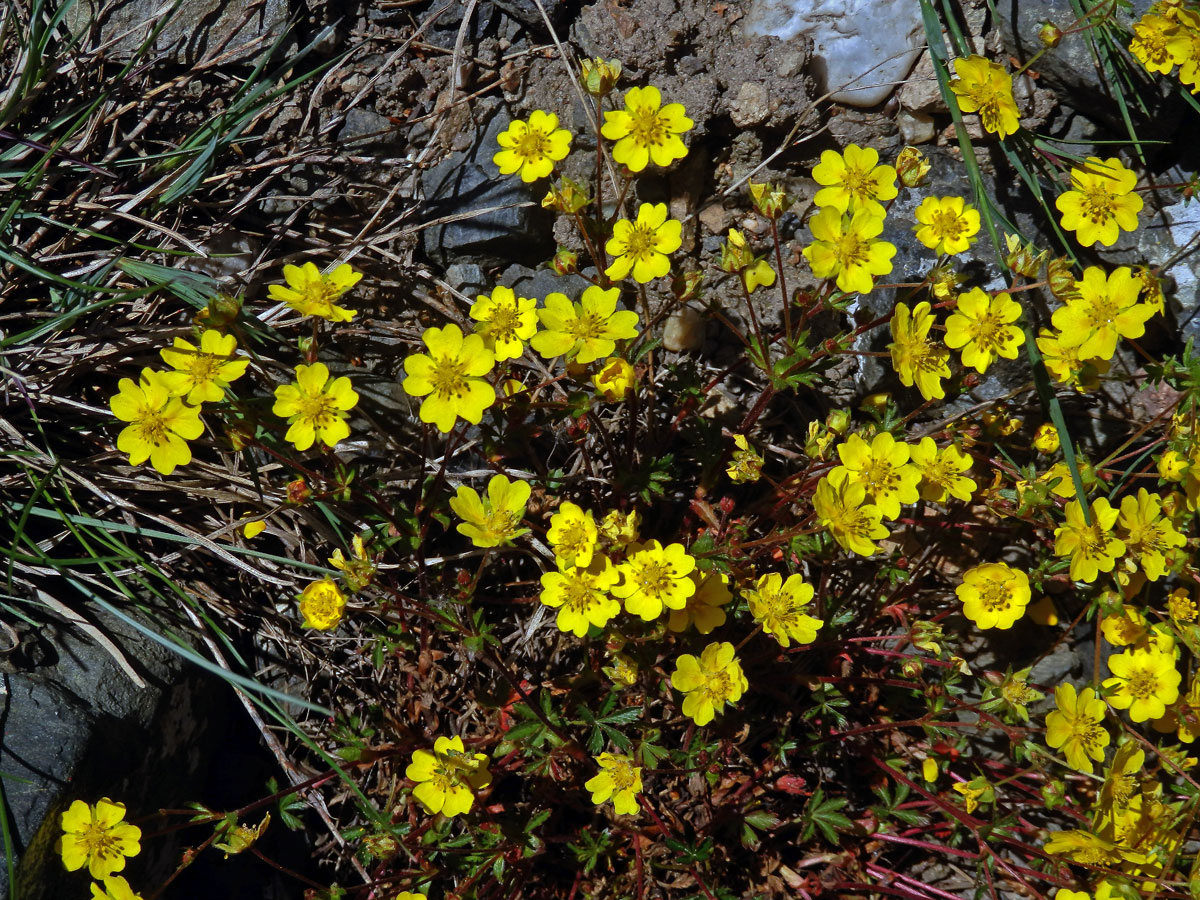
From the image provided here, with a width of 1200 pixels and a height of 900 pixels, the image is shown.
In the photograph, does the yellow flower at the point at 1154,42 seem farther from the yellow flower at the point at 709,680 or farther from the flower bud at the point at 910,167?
the yellow flower at the point at 709,680

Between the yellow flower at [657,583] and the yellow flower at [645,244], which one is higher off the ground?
the yellow flower at [645,244]

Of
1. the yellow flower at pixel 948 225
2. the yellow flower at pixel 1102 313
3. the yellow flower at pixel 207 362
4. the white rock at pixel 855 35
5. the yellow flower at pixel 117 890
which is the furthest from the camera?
the white rock at pixel 855 35

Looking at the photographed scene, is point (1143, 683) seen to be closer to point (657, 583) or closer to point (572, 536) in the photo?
point (657, 583)

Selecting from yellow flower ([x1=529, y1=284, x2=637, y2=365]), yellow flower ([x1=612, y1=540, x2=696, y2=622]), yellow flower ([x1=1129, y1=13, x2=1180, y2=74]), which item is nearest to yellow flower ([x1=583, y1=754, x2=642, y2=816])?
yellow flower ([x1=612, y1=540, x2=696, y2=622])

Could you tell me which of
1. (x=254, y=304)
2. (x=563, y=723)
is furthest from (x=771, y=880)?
(x=254, y=304)

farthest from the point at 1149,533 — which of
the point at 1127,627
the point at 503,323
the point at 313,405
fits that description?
the point at 313,405

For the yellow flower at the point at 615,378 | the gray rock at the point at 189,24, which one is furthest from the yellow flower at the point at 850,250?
the gray rock at the point at 189,24

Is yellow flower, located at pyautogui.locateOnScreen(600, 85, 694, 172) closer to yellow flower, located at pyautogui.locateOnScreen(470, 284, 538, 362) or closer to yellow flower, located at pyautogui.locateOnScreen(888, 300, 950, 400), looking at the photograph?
yellow flower, located at pyautogui.locateOnScreen(470, 284, 538, 362)
